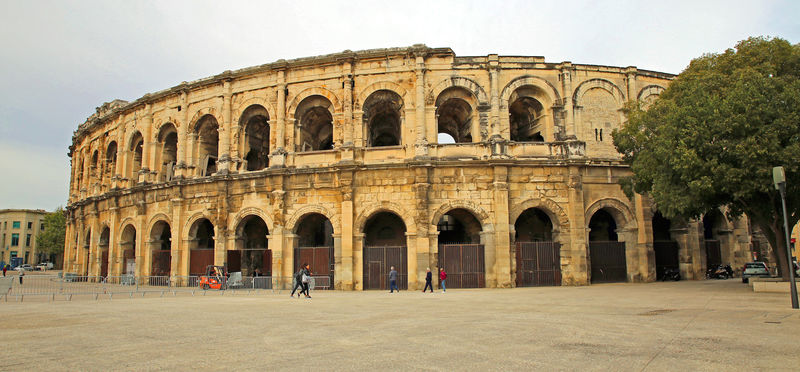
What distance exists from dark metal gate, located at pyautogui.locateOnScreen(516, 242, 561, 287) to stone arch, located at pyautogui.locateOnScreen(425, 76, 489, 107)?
6.40 metres

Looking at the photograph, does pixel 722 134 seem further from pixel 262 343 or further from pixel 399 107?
pixel 262 343

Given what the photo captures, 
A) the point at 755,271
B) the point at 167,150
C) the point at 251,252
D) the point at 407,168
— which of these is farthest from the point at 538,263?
the point at 167,150

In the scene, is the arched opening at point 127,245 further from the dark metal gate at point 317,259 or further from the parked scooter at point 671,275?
the parked scooter at point 671,275

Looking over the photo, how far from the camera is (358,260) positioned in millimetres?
20203

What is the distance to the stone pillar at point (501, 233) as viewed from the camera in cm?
1945

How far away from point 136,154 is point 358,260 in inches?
657

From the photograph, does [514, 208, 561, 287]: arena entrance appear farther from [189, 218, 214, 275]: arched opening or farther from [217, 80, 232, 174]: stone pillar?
[189, 218, 214, 275]: arched opening

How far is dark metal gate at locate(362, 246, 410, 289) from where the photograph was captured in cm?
2020

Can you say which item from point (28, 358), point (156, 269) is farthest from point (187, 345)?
point (156, 269)

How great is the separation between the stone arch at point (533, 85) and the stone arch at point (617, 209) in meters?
4.75

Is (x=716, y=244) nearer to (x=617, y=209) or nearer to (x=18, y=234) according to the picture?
(x=617, y=209)


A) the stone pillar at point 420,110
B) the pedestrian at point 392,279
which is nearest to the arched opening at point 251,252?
the pedestrian at point 392,279

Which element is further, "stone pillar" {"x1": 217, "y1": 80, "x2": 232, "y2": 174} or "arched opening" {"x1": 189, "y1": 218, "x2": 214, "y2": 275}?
"arched opening" {"x1": 189, "y1": 218, "x2": 214, "y2": 275}

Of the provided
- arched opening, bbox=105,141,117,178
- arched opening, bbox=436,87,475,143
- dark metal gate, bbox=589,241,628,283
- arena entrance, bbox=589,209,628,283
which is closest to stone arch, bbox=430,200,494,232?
arched opening, bbox=436,87,475,143
